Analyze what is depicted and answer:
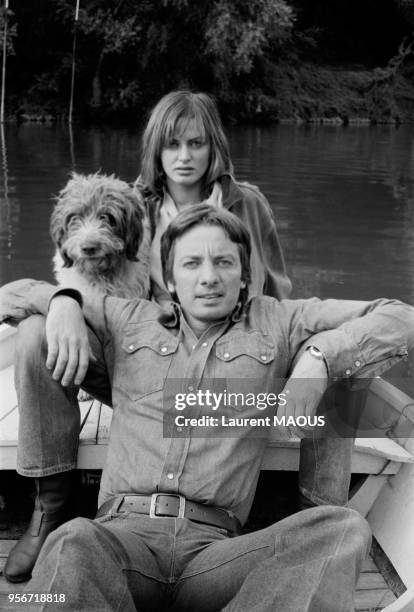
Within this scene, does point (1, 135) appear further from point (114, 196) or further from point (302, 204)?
point (114, 196)

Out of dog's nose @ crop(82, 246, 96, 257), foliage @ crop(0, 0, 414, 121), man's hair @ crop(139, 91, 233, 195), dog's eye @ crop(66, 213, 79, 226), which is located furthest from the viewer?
foliage @ crop(0, 0, 414, 121)

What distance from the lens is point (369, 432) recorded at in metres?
2.69

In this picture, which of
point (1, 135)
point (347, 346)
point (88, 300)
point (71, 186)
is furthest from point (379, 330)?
point (1, 135)

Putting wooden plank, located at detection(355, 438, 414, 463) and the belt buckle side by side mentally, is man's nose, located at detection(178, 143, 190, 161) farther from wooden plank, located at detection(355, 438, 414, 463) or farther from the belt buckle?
the belt buckle

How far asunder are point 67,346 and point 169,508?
51 cm

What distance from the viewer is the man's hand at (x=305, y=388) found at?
2166mm

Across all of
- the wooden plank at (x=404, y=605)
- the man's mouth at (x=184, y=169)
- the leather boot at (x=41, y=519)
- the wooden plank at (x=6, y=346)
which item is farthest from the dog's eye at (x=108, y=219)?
the wooden plank at (x=404, y=605)

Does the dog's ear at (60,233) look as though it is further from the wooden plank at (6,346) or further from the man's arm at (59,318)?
the man's arm at (59,318)

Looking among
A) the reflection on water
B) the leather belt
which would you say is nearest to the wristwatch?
the leather belt

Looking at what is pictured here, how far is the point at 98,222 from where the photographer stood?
3266 mm

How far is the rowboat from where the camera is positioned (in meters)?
2.44

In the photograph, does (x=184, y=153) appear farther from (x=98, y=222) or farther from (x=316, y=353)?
(x=316, y=353)

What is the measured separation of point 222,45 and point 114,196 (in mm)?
19660

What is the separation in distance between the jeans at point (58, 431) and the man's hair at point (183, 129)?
42.6 inches
